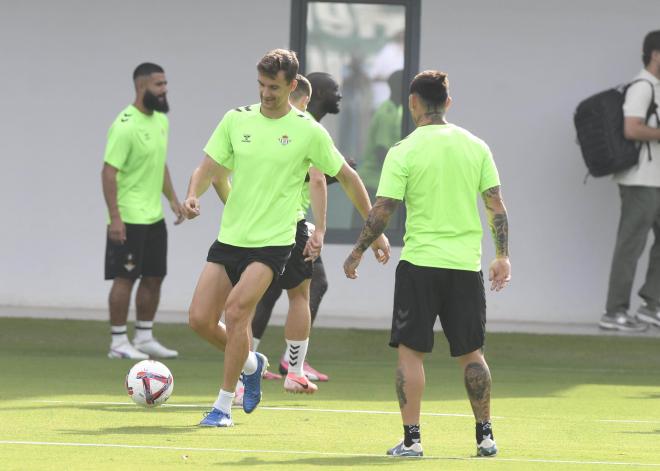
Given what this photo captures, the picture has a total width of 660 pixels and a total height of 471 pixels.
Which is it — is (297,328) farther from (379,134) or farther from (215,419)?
(379,134)

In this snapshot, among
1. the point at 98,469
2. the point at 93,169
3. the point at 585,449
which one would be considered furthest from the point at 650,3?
the point at 98,469

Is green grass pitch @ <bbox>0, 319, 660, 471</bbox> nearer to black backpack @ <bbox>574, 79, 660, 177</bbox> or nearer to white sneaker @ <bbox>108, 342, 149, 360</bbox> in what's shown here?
white sneaker @ <bbox>108, 342, 149, 360</bbox>

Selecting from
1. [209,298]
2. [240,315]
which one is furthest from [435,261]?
[209,298]

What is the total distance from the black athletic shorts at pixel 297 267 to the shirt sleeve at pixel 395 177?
2.46 metres

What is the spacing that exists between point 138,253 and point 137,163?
2.29 feet

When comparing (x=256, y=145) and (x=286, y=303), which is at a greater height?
(x=256, y=145)

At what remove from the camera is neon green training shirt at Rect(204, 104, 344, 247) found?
354 inches

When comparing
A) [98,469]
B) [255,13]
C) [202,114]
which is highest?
[255,13]

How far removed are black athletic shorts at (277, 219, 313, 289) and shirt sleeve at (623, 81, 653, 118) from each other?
14.7 feet

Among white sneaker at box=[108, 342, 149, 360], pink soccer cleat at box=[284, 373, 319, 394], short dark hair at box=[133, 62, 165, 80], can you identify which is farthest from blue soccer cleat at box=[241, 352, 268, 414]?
short dark hair at box=[133, 62, 165, 80]

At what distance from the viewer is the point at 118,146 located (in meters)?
12.8

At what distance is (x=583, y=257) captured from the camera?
49.3 feet

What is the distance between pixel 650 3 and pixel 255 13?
3.52m

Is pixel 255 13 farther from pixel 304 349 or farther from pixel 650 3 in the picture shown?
pixel 304 349
